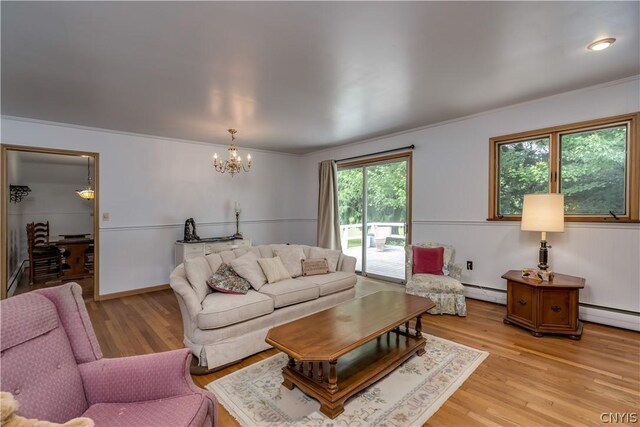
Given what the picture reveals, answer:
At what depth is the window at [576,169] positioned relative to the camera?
9.91 ft

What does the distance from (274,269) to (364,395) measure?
1.71m

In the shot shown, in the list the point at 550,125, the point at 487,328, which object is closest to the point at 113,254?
the point at 487,328

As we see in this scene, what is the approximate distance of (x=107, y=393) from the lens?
1.32m

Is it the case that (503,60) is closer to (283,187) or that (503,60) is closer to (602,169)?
(602,169)

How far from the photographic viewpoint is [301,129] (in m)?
4.57

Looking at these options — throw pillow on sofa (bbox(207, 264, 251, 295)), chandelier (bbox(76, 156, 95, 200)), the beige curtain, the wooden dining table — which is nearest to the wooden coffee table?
throw pillow on sofa (bbox(207, 264, 251, 295))

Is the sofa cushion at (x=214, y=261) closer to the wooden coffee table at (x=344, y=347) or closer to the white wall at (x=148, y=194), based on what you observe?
the wooden coffee table at (x=344, y=347)

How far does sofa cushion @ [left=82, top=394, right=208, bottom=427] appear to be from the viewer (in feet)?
3.85

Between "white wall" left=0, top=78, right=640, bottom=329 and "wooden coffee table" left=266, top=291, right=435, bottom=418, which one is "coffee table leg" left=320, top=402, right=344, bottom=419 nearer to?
"wooden coffee table" left=266, top=291, right=435, bottom=418

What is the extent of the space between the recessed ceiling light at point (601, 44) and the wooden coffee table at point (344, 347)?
8.21ft

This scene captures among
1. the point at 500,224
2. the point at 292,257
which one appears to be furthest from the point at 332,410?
the point at 500,224

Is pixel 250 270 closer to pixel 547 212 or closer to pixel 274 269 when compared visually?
pixel 274 269

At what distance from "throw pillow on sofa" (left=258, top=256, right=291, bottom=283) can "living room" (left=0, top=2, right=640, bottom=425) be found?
1.10 meters

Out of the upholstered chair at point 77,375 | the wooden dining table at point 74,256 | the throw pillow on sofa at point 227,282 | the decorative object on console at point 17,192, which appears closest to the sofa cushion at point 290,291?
the throw pillow on sofa at point 227,282
